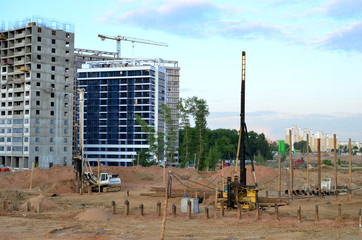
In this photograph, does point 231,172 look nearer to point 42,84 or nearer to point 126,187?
point 126,187

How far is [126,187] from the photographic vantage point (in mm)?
55031

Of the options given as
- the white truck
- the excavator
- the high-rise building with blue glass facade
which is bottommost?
the white truck

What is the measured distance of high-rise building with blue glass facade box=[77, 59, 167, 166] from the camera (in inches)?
4963

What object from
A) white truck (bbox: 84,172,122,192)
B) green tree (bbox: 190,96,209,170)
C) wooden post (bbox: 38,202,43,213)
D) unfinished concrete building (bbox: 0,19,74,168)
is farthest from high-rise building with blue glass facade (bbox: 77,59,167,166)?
wooden post (bbox: 38,202,43,213)

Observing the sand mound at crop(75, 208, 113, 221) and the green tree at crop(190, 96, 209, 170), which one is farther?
the green tree at crop(190, 96, 209, 170)

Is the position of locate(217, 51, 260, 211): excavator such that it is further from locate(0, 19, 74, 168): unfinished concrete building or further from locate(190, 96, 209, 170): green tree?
locate(0, 19, 74, 168): unfinished concrete building

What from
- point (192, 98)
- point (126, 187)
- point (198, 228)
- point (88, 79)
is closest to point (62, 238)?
point (198, 228)

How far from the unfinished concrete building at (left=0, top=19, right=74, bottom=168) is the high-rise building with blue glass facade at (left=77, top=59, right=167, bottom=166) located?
21334 mm

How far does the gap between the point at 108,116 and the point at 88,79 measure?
1371 cm

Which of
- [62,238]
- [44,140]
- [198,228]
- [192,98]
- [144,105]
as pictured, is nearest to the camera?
[62,238]

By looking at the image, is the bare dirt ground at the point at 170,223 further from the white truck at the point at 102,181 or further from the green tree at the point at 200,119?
the green tree at the point at 200,119

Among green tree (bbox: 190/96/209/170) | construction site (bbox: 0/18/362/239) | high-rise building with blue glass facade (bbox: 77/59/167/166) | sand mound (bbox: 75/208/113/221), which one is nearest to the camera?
construction site (bbox: 0/18/362/239)

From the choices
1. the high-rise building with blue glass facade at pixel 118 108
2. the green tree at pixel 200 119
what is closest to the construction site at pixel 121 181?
the high-rise building with blue glass facade at pixel 118 108

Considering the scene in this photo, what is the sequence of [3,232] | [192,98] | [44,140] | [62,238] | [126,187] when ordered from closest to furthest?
[62,238] < [3,232] < [126,187] < [192,98] < [44,140]
